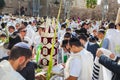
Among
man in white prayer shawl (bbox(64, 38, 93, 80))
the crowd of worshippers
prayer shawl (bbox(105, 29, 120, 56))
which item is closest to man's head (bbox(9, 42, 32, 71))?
the crowd of worshippers

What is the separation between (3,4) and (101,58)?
44.7 meters

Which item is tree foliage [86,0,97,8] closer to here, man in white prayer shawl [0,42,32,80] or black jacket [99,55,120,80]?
black jacket [99,55,120,80]

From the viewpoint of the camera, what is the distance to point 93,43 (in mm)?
7812

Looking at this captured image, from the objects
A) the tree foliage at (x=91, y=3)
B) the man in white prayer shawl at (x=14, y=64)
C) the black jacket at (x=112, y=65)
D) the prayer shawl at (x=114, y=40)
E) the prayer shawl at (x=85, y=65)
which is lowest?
the tree foliage at (x=91, y=3)

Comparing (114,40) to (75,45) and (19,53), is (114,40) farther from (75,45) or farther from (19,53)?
(19,53)

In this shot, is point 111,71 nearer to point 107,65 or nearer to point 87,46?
point 107,65

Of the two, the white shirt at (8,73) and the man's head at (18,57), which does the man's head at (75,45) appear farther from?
the white shirt at (8,73)

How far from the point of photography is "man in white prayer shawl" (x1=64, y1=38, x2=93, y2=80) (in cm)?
534

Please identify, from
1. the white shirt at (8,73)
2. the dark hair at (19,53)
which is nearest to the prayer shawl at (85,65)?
the dark hair at (19,53)

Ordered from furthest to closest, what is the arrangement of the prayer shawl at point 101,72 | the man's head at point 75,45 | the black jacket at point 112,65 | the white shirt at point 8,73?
the man's head at point 75,45 < the prayer shawl at point 101,72 < the black jacket at point 112,65 < the white shirt at point 8,73

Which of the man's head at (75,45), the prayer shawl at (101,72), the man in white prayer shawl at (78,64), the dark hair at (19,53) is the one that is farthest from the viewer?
the man's head at (75,45)

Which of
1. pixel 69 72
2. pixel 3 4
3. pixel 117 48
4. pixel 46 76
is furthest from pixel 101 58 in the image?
pixel 3 4

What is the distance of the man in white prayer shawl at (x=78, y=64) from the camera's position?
5336 mm

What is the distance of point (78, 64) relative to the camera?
535cm
